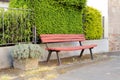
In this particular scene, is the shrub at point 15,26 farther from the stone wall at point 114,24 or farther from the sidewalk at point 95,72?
the stone wall at point 114,24

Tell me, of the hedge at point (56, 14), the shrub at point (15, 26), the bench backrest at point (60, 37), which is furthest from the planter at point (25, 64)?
the hedge at point (56, 14)

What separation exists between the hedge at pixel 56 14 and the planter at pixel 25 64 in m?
1.36

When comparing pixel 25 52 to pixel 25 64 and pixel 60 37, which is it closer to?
pixel 25 64

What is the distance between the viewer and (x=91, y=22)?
10727 millimetres

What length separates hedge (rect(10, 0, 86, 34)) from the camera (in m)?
8.31

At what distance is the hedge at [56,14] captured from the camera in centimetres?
831

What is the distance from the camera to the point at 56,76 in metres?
6.63

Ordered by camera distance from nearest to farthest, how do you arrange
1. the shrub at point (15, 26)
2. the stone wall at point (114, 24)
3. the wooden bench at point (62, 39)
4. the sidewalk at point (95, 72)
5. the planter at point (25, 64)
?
the sidewalk at point (95, 72)
the planter at point (25, 64)
the shrub at point (15, 26)
the wooden bench at point (62, 39)
the stone wall at point (114, 24)

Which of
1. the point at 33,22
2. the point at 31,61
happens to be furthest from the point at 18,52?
the point at 33,22

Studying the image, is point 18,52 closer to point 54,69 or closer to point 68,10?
point 54,69

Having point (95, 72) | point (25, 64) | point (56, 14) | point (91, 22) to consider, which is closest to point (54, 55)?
point (56, 14)

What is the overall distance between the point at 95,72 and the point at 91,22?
3.83m

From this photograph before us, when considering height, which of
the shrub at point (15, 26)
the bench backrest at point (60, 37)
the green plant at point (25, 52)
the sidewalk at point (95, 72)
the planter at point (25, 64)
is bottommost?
the sidewalk at point (95, 72)

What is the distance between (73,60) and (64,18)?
4.90 ft
